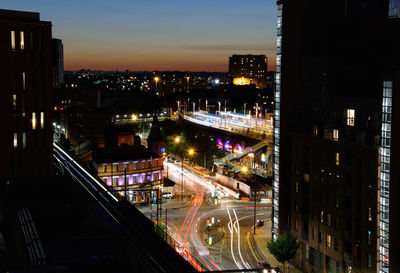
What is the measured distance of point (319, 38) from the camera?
40.2m

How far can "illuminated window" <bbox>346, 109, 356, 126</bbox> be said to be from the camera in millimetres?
34312

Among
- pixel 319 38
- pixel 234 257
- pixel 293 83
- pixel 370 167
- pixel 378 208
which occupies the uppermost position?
pixel 319 38

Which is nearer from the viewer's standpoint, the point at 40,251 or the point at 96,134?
the point at 40,251

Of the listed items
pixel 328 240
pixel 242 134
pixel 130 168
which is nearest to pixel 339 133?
pixel 328 240

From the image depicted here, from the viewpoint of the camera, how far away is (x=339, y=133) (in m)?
34.1

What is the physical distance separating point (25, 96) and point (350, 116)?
2265 cm

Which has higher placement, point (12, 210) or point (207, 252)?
point (12, 210)

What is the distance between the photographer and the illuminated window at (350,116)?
1351 inches

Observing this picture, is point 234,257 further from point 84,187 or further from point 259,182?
point 259,182

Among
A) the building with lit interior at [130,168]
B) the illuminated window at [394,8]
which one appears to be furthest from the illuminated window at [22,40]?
the illuminated window at [394,8]

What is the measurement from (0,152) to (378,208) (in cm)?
2462

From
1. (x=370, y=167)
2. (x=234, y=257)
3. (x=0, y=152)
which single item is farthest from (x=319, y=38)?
(x=0, y=152)

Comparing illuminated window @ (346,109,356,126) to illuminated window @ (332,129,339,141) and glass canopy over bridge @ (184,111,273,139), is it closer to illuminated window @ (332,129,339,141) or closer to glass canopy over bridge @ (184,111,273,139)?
illuminated window @ (332,129,339,141)

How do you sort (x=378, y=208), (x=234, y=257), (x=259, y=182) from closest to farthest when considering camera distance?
(x=378, y=208) → (x=234, y=257) → (x=259, y=182)
